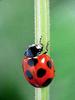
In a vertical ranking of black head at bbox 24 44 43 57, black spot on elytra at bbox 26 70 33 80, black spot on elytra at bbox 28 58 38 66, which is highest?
black head at bbox 24 44 43 57

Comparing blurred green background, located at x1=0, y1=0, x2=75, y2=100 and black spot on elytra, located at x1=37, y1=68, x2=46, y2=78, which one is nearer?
black spot on elytra, located at x1=37, y1=68, x2=46, y2=78

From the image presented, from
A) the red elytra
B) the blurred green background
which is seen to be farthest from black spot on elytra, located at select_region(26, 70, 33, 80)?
the blurred green background
